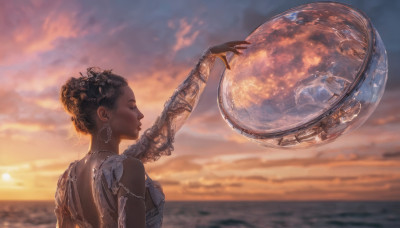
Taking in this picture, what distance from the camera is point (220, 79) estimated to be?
2426mm

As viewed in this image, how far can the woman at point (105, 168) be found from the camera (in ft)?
5.43

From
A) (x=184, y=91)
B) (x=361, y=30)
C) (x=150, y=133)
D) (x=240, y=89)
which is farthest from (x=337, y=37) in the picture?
(x=150, y=133)

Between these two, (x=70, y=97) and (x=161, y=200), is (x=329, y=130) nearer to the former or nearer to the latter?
(x=161, y=200)

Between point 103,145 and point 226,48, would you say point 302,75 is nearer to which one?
point 226,48

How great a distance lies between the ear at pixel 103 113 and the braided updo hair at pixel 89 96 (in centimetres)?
2

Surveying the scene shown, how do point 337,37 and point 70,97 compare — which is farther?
point 337,37

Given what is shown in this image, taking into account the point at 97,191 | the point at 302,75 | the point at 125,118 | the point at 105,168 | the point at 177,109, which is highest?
the point at 302,75

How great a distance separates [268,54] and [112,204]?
1283mm

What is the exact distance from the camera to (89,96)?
6.40ft

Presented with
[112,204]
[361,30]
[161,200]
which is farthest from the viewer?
[361,30]

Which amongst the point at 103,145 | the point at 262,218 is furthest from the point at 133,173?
the point at 262,218

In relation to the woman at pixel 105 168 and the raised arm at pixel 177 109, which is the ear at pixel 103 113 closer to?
the woman at pixel 105 168

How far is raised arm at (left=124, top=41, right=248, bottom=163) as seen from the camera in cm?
228

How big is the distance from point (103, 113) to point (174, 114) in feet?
1.60
